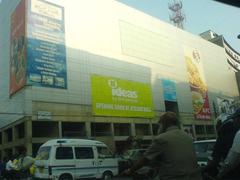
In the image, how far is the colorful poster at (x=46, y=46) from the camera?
36.0 meters

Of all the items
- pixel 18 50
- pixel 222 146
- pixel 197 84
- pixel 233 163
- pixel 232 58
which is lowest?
pixel 233 163

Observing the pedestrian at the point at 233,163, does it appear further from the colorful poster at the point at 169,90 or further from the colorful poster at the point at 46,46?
the colorful poster at the point at 169,90

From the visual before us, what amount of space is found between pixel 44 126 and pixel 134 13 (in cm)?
2088

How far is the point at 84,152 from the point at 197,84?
4515cm

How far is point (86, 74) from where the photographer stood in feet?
138

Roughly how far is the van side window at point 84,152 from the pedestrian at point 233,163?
12.5 meters

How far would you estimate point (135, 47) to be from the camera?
48469 millimetres

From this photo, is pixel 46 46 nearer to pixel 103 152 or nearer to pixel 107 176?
pixel 103 152

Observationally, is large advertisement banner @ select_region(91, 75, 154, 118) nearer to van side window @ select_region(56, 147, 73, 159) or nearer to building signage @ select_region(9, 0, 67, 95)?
building signage @ select_region(9, 0, 67, 95)

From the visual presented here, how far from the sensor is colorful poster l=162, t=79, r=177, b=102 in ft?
168

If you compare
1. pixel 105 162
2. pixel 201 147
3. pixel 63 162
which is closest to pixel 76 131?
pixel 105 162

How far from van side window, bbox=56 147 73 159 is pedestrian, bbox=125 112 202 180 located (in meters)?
12.0

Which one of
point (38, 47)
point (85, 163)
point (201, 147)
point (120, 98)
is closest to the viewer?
point (201, 147)

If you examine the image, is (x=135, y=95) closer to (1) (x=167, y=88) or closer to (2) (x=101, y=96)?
(2) (x=101, y=96)
